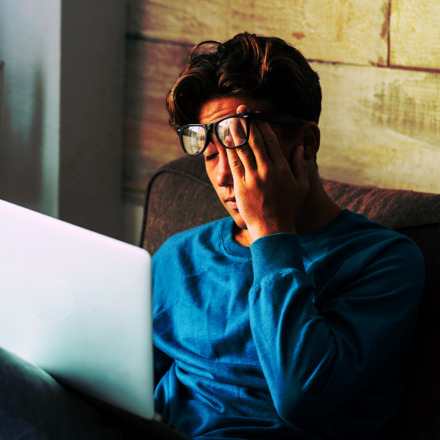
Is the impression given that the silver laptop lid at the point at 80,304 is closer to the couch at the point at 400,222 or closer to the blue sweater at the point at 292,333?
the blue sweater at the point at 292,333

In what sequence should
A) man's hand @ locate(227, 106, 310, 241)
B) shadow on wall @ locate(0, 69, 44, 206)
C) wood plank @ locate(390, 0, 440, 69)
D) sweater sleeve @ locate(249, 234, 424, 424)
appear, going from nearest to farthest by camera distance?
sweater sleeve @ locate(249, 234, 424, 424), man's hand @ locate(227, 106, 310, 241), wood plank @ locate(390, 0, 440, 69), shadow on wall @ locate(0, 69, 44, 206)

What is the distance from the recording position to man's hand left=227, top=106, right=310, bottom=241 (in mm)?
1069

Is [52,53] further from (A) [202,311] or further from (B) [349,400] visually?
(B) [349,400]

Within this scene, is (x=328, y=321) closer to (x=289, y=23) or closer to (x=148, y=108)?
(x=289, y=23)

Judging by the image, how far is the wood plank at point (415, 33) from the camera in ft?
5.07

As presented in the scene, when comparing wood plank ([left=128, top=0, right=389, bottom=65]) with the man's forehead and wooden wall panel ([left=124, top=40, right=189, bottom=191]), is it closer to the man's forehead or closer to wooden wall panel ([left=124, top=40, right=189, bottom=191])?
wooden wall panel ([left=124, top=40, right=189, bottom=191])

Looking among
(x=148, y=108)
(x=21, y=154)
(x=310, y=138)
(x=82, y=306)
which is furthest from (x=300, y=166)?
(x=21, y=154)

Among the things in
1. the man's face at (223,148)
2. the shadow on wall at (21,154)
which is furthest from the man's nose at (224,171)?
the shadow on wall at (21,154)

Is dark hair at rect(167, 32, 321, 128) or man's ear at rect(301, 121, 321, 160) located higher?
dark hair at rect(167, 32, 321, 128)

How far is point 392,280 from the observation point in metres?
1.02

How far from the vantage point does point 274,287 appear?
0.99 metres

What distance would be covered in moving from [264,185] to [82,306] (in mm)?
400

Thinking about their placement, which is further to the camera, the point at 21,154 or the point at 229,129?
the point at 21,154

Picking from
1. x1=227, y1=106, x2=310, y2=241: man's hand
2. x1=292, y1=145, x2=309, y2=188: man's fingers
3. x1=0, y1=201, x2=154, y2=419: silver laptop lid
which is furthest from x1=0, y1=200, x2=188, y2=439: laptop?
x1=292, y1=145, x2=309, y2=188: man's fingers
